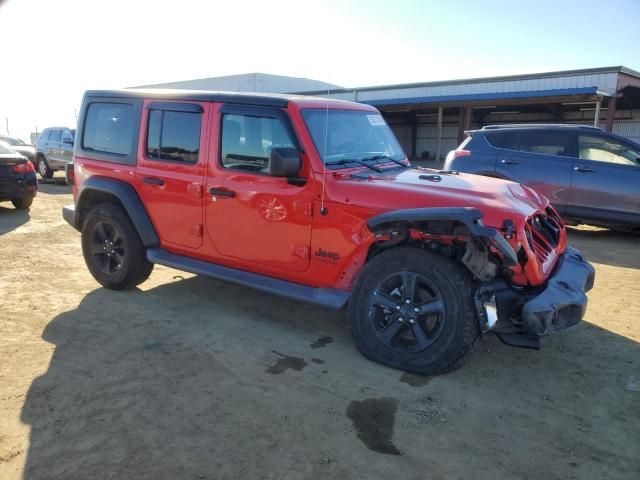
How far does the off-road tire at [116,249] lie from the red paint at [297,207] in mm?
341

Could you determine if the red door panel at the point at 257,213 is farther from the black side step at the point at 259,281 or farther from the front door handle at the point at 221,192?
the black side step at the point at 259,281

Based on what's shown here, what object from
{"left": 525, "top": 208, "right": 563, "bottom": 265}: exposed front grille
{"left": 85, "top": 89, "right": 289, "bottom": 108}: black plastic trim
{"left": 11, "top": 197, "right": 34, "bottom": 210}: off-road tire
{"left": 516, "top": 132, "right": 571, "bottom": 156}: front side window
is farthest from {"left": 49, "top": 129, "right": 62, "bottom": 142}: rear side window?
{"left": 525, "top": 208, "right": 563, "bottom": 265}: exposed front grille

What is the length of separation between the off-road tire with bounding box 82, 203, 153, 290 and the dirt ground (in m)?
→ 0.27

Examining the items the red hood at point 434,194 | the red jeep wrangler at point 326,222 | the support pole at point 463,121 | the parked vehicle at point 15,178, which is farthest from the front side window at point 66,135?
the red hood at point 434,194

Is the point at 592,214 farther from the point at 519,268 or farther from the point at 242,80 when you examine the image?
the point at 242,80

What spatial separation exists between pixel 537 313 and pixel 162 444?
2.35 metres

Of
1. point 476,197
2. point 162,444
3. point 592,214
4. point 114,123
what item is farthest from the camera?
point 592,214

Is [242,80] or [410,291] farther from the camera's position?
[242,80]

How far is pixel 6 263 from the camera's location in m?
6.30

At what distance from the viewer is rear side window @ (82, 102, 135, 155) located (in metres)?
5.03

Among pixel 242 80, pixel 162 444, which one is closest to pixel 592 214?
pixel 162 444

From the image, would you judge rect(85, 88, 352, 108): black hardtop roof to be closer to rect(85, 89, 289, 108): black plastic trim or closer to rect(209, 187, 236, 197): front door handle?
rect(85, 89, 289, 108): black plastic trim

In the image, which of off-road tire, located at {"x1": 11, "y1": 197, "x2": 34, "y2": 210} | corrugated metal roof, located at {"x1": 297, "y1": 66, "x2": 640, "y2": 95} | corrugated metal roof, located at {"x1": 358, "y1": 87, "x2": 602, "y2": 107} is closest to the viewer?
off-road tire, located at {"x1": 11, "y1": 197, "x2": 34, "y2": 210}

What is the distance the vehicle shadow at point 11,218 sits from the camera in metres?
8.60
